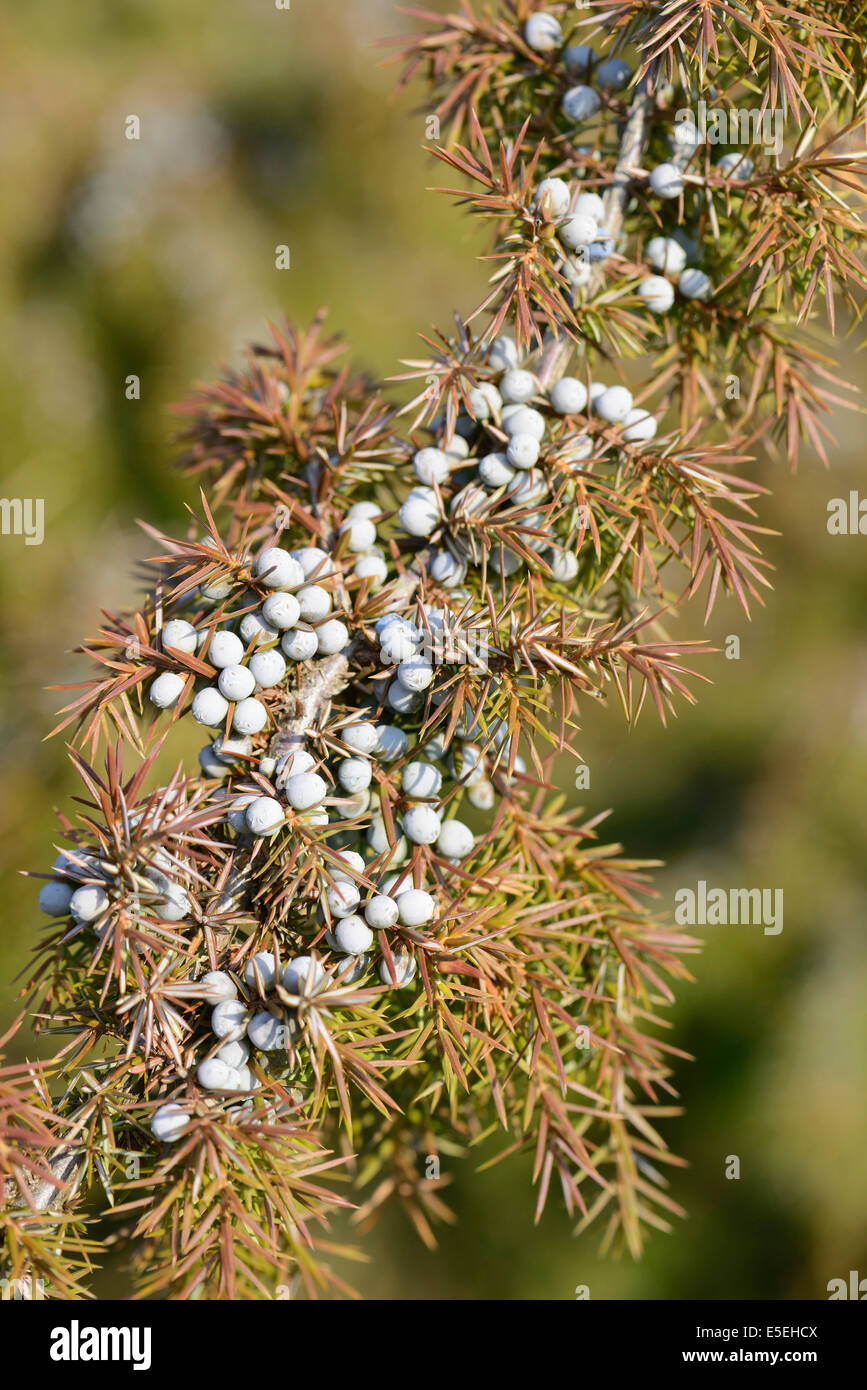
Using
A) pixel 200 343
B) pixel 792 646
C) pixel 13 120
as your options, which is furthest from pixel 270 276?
pixel 792 646

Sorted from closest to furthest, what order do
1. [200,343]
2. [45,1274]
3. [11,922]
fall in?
[45,1274], [11,922], [200,343]

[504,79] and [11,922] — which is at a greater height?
[504,79]

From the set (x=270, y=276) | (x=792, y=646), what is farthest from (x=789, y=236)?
(x=270, y=276)

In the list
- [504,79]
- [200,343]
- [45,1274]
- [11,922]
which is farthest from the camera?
[200,343]

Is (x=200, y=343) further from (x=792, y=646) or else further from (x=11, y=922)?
(x=792, y=646)

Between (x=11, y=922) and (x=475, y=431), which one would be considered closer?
(x=475, y=431)

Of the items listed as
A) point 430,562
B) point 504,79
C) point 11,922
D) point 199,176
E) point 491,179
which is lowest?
point 11,922
